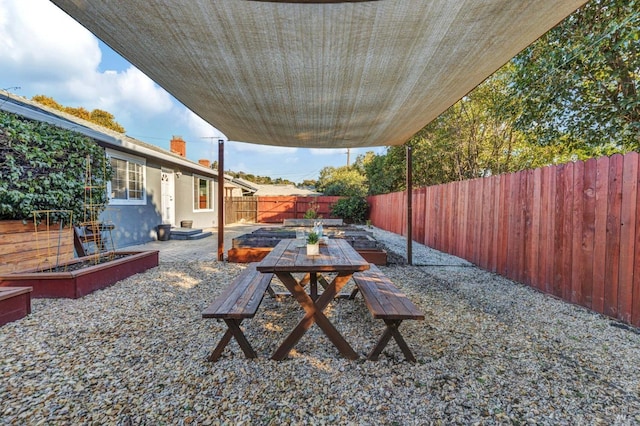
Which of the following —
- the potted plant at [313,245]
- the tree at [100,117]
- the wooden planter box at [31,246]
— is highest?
the tree at [100,117]

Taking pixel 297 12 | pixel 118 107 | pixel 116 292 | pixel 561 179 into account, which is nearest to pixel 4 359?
pixel 116 292

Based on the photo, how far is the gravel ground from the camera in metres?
1.52

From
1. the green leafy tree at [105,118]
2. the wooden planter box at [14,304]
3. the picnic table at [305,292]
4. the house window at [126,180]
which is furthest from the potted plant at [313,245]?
the green leafy tree at [105,118]

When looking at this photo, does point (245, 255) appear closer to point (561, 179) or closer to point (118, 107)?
point (561, 179)

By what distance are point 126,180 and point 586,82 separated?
31.3ft

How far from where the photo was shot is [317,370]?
6.30 ft

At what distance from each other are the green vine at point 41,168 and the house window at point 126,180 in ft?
6.60

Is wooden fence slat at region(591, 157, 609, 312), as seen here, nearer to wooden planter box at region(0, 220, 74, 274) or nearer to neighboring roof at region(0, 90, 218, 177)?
wooden planter box at region(0, 220, 74, 274)

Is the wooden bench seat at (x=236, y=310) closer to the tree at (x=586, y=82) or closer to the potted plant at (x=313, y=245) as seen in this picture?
the potted plant at (x=313, y=245)

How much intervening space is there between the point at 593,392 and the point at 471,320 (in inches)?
42.8

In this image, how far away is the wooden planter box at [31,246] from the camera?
3523 millimetres

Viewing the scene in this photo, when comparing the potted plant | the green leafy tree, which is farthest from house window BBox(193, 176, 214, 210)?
the green leafy tree

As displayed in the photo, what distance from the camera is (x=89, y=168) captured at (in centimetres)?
448

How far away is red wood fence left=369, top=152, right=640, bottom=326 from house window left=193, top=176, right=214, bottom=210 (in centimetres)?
952
